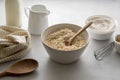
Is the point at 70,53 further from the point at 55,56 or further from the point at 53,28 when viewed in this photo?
the point at 53,28

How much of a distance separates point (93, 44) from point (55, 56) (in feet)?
0.65

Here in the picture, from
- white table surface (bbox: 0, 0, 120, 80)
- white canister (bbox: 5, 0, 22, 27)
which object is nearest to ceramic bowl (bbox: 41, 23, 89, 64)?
white table surface (bbox: 0, 0, 120, 80)

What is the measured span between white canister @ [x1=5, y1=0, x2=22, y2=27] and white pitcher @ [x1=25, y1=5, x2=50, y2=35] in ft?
0.18

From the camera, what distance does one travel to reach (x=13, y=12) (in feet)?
3.43

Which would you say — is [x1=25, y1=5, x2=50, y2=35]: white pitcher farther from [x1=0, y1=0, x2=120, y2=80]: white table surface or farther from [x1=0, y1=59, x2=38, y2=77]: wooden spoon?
[x1=0, y1=59, x2=38, y2=77]: wooden spoon

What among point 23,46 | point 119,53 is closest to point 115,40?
point 119,53

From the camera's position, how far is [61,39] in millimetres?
936

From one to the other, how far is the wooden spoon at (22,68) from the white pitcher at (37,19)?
0.55ft

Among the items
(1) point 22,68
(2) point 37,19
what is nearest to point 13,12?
(2) point 37,19

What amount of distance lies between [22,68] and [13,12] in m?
0.26

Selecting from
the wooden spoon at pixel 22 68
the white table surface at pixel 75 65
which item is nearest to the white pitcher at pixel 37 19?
the white table surface at pixel 75 65

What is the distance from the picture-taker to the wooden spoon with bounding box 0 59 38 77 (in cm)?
86

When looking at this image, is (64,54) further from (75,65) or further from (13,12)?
→ (13,12)

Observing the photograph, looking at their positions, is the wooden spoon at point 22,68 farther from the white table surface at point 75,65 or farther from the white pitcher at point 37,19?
the white pitcher at point 37,19
